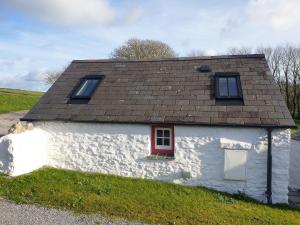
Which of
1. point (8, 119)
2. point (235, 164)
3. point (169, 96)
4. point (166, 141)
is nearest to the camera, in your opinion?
point (235, 164)

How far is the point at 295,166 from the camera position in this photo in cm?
1347

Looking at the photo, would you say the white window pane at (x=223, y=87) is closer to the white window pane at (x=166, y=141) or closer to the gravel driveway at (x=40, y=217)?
the white window pane at (x=166, y=141)

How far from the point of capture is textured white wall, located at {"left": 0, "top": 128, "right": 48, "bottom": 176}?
11.1m

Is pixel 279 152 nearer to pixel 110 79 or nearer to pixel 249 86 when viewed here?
pixel 249 86

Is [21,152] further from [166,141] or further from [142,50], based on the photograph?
→ [142,50]

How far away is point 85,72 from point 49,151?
13.8 ft

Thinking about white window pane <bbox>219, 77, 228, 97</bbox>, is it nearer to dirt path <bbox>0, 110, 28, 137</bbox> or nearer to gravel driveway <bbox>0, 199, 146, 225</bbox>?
gravel driveway <bbox>0, 199, 146, 225</bbox>

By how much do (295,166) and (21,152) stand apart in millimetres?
11033

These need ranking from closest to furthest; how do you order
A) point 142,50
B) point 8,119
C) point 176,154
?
point 176,154, point 8,119, point 142,50

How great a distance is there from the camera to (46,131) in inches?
499

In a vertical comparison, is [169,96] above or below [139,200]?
above

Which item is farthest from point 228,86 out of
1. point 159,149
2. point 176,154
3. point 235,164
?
point 159,149

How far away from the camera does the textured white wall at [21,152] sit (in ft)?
36.3

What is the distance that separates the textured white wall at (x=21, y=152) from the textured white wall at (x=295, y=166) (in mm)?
10325
